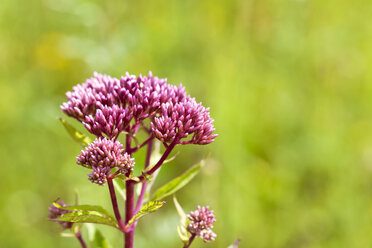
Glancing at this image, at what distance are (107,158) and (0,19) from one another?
5.24 metres

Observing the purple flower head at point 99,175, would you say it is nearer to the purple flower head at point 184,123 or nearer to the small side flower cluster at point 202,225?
the purple flower head at point 184,123

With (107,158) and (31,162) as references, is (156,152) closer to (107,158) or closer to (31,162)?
(107,158)

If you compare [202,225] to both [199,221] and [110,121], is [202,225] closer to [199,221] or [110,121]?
[199,221]

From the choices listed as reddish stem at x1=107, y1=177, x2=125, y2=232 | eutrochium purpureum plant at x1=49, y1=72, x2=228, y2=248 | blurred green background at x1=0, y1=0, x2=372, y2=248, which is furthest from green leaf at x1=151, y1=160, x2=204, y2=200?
blurred green background at x1=0, y1=0, x2=372, y2=248

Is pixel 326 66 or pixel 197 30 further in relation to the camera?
pixel 326 66

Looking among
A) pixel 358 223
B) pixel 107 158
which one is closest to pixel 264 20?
pixel 358 223

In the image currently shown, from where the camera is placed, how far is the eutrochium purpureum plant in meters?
2.02

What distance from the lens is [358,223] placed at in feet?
14.8

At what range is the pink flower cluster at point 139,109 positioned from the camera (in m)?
2.19

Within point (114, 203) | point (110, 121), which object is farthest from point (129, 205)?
point (110, 121)

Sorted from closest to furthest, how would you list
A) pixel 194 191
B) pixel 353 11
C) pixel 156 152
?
pixel 156 152, pixel 194 191, pixel 353 11

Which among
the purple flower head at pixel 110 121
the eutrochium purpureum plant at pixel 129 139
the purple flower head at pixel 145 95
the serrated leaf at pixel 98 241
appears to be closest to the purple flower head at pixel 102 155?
the eutrochium purpureum plant at pixel 129 139

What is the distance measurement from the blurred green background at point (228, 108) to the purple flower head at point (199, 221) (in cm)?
152

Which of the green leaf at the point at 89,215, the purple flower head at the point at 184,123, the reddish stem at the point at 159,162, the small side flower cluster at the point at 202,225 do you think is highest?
the purple flower head at the point at 184,123
